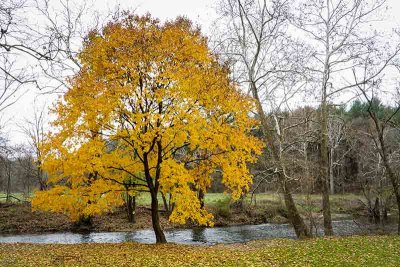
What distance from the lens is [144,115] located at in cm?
1602

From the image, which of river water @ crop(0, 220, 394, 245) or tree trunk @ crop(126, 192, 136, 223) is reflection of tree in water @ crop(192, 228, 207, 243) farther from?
tree trunk @ crop(126, 192, 136, 223)

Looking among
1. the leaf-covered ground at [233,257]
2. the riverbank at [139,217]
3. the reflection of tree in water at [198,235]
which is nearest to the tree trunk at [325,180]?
the leaf-covered ground at [233,257]

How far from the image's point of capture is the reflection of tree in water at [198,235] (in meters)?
27.1

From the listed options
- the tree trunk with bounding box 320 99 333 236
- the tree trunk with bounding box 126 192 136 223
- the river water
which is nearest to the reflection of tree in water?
the river water

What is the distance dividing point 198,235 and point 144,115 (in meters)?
16.4

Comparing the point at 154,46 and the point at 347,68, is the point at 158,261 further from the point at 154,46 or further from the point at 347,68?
the point at 347,68

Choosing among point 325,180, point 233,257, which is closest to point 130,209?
point 325,180

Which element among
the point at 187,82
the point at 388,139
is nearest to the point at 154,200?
the point at 187,82

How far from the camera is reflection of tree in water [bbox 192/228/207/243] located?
88.9 ft

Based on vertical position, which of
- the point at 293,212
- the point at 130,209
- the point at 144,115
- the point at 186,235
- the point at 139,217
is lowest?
the point at 186,235

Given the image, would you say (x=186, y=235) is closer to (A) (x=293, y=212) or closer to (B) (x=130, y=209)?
(B) (x=130, y=209)

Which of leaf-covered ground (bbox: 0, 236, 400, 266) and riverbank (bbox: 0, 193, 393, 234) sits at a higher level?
leaf-covered ground (bbox: 0, 236, 400, 266)

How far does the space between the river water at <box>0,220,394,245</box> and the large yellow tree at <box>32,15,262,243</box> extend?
10001mm

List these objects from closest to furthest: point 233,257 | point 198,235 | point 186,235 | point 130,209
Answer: point 233,257 < point 198,235 < point 186,235 < point 130,209
